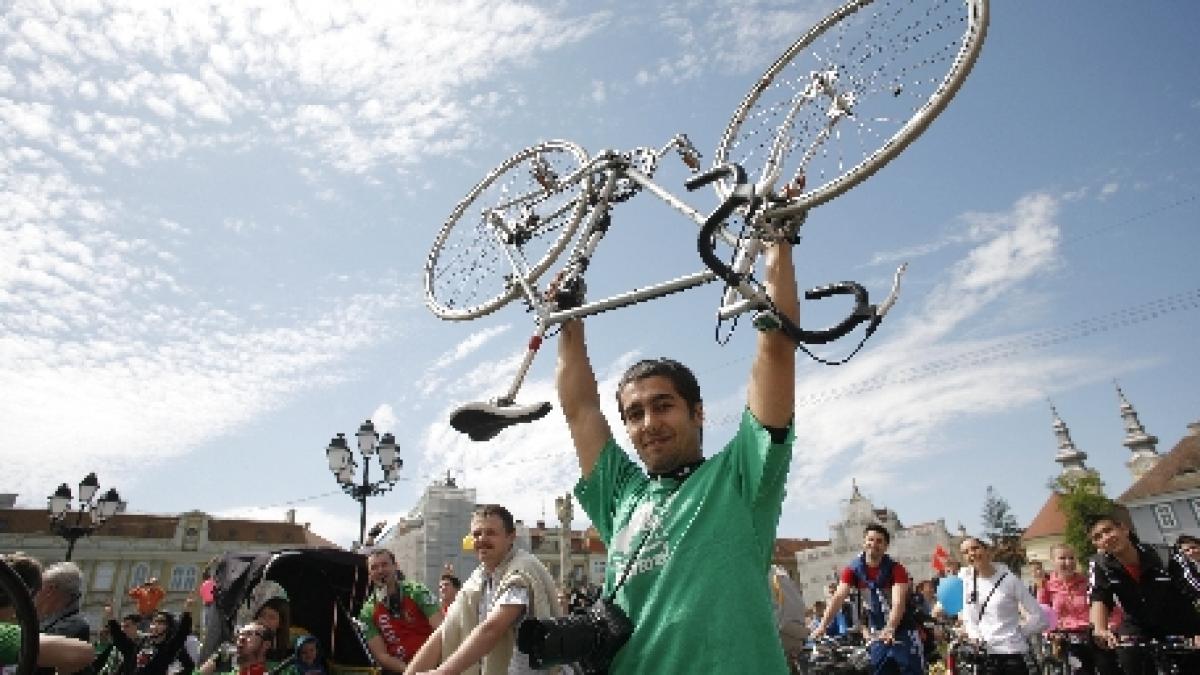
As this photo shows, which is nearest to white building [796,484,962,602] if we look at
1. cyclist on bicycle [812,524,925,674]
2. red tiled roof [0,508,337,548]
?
red tiled roof [0,508,337,548]

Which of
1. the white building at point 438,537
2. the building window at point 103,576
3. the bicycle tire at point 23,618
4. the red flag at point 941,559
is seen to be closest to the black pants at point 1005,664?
the red flag at point 941,559

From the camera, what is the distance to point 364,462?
1384cm

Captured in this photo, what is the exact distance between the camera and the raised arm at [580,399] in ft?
9.05

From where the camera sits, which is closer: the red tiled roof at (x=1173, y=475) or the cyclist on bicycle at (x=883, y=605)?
the cyclist on bicycle at (x=883, y=605)

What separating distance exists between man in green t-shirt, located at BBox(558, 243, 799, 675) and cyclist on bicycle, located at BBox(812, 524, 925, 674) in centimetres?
519

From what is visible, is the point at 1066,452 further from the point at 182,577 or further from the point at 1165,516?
the point at 182,577

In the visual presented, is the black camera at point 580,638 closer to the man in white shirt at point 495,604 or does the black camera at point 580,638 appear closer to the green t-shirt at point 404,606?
the man in white shirt at point 495,604

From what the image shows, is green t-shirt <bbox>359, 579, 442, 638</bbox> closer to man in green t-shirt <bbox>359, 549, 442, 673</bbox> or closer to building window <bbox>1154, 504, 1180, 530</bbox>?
man in green t-shirt <bbox>359, 549, 442, 673</bbox>

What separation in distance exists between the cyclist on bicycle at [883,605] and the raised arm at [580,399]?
4853 millimetres

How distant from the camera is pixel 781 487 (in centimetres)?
209

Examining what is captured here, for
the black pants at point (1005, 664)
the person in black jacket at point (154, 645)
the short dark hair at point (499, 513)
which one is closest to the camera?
the short dark hair at point (499, 513)

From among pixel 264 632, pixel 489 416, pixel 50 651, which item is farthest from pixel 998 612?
pixel 50 651

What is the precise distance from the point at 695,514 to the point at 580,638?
0.49 metres

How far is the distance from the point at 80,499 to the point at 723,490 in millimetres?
20972
